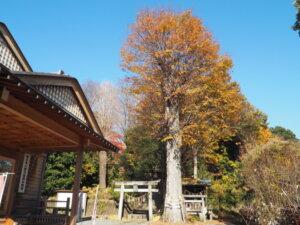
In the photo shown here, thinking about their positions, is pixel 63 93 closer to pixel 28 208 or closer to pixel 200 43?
pixel 28 208


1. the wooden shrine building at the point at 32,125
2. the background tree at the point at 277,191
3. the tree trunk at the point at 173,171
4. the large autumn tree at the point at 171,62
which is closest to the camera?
the wooden shrine building at the point at 32,125

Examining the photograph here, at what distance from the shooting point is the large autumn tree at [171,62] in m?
11.4

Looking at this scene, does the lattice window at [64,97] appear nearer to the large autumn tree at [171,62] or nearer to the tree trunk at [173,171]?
the large autumn tree at [171,62]

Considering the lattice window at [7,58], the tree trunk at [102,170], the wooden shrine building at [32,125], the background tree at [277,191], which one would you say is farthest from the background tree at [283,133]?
the lattice window at [7,58]

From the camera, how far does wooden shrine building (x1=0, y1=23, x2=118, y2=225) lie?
13.9 feet

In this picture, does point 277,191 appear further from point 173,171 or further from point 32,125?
point 32,125

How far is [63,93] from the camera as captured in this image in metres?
9.49

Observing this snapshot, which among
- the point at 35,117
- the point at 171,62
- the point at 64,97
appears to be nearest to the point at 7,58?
the point at 64,97

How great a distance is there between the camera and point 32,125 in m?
5.66

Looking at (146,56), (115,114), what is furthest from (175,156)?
(115,114)

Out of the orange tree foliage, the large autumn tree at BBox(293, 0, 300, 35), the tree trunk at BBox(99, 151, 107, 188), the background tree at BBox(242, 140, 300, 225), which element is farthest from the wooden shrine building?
the large autumn tree at BBox(293, 0, 300, 35)

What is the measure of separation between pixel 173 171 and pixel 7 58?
850 centimetres

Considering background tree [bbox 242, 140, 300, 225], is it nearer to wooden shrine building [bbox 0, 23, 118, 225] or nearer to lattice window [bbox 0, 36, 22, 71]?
wooden shrine building [bbox 0, 23, 118, 225]

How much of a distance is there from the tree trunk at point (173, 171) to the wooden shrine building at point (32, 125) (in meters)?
3.72
